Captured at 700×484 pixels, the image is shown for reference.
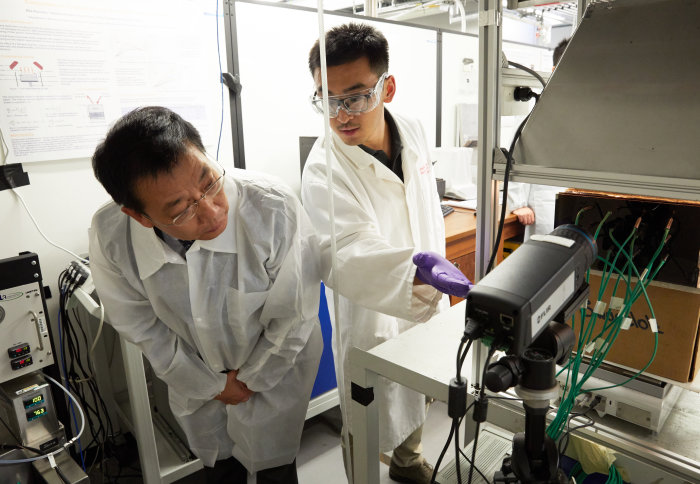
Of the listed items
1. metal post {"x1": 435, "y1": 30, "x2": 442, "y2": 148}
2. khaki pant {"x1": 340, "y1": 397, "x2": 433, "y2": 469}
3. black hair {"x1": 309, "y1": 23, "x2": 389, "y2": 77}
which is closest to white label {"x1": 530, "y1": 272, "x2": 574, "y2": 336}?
black hair {"x1": 309, "y1": 23, "x2": 389, "y2": 77}

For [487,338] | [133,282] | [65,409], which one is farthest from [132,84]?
[487,338]

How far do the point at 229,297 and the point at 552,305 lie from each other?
78 cm

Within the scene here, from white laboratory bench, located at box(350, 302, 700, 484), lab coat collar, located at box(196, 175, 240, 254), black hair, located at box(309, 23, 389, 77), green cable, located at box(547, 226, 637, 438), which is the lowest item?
white laboratory bench, located at box(350, 302, 700, 484)

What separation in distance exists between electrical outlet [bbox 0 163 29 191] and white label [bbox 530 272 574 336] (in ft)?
5.98

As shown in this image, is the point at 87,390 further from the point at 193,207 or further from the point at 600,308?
the point at 600,308

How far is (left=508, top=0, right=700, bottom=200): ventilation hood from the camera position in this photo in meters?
0.59

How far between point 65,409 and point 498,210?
1.52 metres

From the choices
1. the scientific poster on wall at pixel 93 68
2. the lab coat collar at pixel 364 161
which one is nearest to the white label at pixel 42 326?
the scientific poster on wall at pixel 93 68

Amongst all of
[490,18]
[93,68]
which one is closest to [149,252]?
[490,18]

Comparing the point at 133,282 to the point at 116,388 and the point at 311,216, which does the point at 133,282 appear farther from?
the point at 116,388

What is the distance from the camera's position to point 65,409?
158cm

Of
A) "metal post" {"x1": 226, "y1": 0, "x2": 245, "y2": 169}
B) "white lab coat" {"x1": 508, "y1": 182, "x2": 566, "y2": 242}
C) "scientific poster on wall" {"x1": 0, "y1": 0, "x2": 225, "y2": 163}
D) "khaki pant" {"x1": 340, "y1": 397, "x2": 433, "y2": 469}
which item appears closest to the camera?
"scientific poster on wall" {"x1": 0, "y1": 0, "x2": 225, "y2": 163}

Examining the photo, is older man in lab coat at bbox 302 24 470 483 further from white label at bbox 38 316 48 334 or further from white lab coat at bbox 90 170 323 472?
white label at bbox 38 316 48 334

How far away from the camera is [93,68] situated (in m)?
1.80
